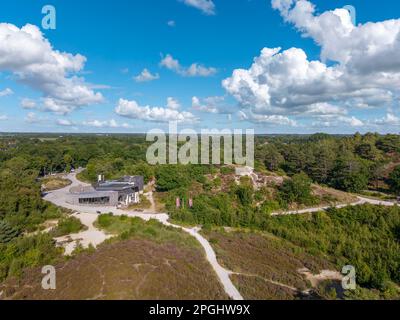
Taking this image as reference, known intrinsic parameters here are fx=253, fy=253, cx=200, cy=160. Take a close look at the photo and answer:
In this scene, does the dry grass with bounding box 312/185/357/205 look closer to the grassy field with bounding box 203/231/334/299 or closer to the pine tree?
the grassy field with bounding box 203/231/334/299

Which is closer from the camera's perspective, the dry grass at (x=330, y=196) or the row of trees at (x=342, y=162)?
the dry grass at (x=330, y=196)

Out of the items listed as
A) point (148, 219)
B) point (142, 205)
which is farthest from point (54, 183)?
point (148, 219)

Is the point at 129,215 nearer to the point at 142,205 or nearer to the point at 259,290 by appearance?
the point at 142,205

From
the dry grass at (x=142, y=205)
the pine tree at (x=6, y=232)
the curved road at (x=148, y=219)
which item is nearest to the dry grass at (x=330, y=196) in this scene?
the curved road at (x=148, y=219)

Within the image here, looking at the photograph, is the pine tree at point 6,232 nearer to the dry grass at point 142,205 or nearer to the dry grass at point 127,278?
the dry grass at point 127,278

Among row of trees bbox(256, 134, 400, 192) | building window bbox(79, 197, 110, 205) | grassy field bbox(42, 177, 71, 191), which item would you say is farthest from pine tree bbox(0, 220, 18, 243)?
row of trees bbox(256, 134, 400, 192)

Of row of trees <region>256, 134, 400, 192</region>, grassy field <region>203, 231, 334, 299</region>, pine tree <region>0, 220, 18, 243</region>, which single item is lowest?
grassy field <region>203, 231, 334, 299</region>

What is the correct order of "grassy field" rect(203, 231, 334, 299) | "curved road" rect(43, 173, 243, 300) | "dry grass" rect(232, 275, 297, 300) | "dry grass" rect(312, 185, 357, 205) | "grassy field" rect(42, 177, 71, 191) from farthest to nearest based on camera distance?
"grassy field" rect(42, 177, 71, 191)
"dry grass" rect(312, 185, 357, 205)
"curved road" rect(43, 173, 243, 300)
"grassy field" rect(203, 231, 334, 299)
"dry grass" rect(232, 275, 297, 300)
